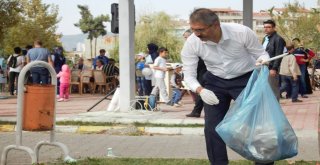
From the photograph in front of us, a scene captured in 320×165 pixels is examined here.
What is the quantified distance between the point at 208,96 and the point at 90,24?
7475 cm

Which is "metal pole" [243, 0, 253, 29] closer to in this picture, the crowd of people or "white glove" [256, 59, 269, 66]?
the crowd of people

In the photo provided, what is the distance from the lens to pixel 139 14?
5931 cm

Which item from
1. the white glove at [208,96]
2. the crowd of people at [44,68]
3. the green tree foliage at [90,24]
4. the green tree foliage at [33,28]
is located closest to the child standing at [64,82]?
the crowd of people at [44,68]

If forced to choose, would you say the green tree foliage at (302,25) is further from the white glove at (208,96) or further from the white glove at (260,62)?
the white glove at (208,96)

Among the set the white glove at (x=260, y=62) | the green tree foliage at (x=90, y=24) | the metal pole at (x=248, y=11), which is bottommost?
the white glove at (x=260, y=62)

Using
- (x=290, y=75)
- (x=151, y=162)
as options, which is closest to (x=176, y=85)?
(x=290, y=75)

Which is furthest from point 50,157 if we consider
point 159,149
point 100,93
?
point 100,93

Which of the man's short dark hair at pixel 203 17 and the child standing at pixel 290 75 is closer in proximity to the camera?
the man's short dark hair at pixel 203 17

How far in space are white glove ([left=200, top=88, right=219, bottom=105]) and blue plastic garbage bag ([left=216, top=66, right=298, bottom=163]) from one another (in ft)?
1.17

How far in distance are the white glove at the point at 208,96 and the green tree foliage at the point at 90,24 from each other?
7334 centimetres

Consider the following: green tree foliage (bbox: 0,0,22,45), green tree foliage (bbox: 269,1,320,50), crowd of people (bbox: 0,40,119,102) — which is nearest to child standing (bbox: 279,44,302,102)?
green tree foliage (bbox: 269,1,320,50)

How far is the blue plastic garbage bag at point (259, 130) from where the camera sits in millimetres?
4848

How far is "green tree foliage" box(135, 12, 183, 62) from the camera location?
55.5m

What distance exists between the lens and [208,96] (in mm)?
5430
